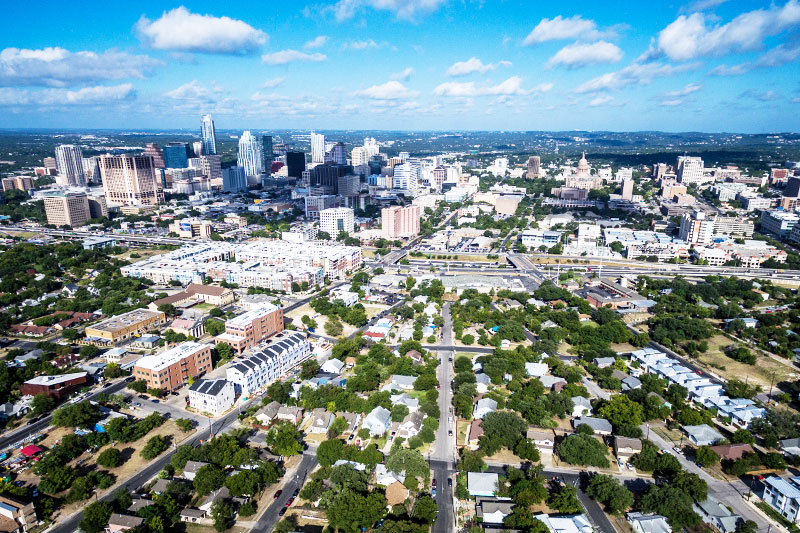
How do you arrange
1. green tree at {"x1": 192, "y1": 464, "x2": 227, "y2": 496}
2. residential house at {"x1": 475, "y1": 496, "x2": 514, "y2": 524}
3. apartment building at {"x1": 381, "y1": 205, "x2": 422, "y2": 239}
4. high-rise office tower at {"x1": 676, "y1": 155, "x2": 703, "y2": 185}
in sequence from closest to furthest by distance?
residential house at {"x1": 475, "y1": 496, "x2": 514, "y2": 524} < green tree at {"x1": 192, "y1": 464, "x2": 227, "y2": 496} < apartment building at {"x1": 381, "y1": 205, "x2": 422, "y2": 239} < high-rise office tower at {"x1": 676, "y1": 155, "x2": 703, "y2": 185}

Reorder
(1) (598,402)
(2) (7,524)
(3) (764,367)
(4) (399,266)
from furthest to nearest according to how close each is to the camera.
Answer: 1. (4) (399,266)
2. (3) (764,367)
3. (1) (598,402)
4. (2) (7,524)

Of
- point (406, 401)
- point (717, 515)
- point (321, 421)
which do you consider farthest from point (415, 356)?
point (717, 515)

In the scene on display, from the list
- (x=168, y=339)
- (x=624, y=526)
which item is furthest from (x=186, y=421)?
(x=624, y=526)

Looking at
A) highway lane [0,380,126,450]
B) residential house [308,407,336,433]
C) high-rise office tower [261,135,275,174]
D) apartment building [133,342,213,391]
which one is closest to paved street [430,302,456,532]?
residential house [308,407,336,433]

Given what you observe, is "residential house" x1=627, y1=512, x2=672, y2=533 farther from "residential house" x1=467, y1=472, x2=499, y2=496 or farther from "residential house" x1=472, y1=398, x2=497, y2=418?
"residential house" x1=472, y1=398, x2=497, y2=418

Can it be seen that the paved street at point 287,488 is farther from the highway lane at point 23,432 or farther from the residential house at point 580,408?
the highway lane at point 23,432

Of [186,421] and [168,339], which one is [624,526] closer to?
[186,421]

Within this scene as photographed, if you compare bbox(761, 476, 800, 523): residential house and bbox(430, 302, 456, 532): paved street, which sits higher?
bbox(761, 476, 800, 523): residential house
